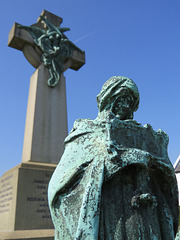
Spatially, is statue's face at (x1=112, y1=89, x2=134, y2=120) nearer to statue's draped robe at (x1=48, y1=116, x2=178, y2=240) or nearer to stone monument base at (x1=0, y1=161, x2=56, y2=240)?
statue's draped robe at (x1=48, y1=116, x2=178, y2=240)

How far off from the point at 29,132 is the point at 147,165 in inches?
200

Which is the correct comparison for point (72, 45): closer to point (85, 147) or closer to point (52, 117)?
point (52, 117)

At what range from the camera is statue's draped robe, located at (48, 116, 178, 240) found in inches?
55.4

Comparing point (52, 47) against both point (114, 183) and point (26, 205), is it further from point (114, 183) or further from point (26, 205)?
point (114, 183)

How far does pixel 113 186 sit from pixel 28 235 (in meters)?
3.58

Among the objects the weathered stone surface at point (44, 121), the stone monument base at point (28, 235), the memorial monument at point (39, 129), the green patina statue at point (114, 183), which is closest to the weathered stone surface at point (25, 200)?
the memorial monument at point (39, 129)

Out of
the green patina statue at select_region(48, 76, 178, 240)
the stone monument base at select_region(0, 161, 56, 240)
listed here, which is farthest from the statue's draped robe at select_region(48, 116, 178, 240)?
the stone monument base at select_region(0, 161, 56, 240)

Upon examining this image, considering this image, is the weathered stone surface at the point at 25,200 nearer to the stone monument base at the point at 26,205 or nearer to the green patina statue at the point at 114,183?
the stone monument base at the point at 26,205

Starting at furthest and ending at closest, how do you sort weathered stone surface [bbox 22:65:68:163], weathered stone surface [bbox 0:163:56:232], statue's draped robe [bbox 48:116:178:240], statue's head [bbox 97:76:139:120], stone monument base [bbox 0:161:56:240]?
1. weathered stone surface [bbox 22:65:68:163]
2. weathered stone surface [bbox 0:163:56:232]
3. stone monument base [bbox 0:161:56:240]
4. statue's head [bbox 97:76:139:120]
5. statue's draped robe [bbox 48:116:178:240]

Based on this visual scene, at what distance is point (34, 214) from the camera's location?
4.80m

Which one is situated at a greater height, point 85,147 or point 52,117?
point 52,117

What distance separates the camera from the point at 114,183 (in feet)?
5.13

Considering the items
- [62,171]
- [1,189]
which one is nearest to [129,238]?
[62,171]

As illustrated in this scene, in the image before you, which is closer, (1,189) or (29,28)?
(1,189)
